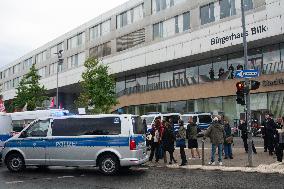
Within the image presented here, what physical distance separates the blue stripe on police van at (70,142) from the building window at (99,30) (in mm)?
39151

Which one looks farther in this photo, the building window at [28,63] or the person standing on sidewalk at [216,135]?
the building window at [28,63]

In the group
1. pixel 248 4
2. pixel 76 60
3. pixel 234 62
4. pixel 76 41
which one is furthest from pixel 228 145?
pixel 76 41

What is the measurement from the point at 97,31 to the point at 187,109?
18.9 m

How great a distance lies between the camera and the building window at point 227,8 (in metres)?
35.7

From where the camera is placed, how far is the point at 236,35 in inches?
1368

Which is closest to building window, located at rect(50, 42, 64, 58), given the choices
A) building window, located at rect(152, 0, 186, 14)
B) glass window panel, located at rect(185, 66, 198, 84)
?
building window, located at rect(152, 0, 186, 14)

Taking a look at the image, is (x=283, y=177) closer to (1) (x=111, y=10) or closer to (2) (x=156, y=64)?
(2) (x=156, y=64)

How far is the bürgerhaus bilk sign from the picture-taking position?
33.1 m

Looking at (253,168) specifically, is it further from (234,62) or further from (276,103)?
(234,62)

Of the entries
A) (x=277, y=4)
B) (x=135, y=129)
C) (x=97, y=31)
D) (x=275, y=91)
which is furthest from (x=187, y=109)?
(x=135, y=129)

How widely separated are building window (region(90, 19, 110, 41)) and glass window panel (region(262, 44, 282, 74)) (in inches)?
898

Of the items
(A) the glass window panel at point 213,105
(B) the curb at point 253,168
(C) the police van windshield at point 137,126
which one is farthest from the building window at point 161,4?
(C) the police van windshield at point 137,126

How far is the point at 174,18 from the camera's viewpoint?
4197 cm

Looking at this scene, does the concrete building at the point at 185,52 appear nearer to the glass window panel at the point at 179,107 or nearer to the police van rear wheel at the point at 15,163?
the glass window panel at the point at 179,107
